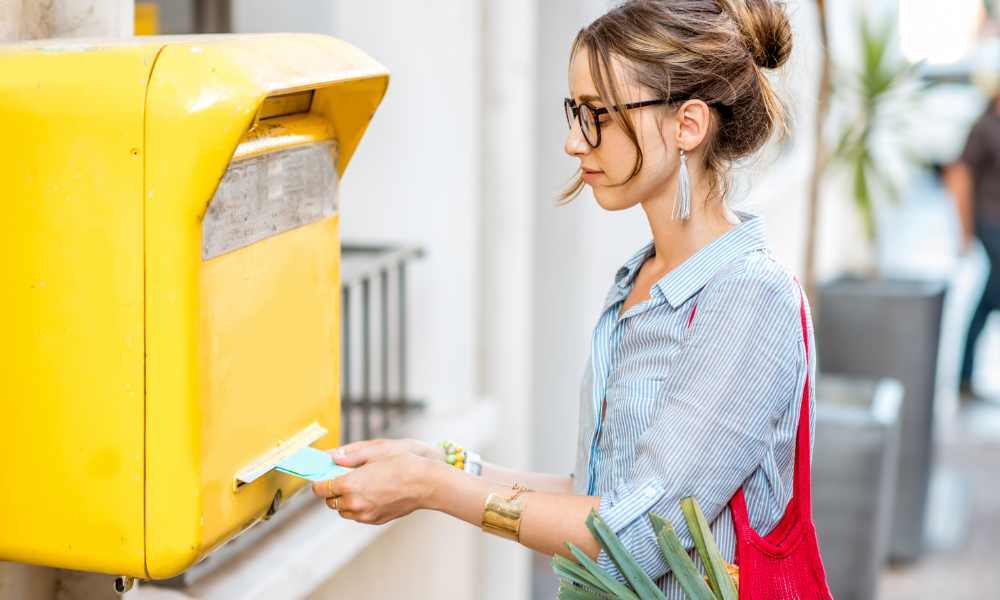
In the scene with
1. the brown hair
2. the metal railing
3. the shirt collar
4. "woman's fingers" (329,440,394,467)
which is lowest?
the metal railing

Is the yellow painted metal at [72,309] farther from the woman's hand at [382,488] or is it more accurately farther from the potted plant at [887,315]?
the potted plant at [887,315]

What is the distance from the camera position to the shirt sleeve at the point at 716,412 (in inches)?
53.8

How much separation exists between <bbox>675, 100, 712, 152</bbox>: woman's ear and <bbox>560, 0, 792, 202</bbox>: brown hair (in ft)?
0.04

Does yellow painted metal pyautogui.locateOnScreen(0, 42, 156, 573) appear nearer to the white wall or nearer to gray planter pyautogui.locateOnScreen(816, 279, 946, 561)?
the white wall

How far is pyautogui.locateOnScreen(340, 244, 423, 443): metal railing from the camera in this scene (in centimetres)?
281

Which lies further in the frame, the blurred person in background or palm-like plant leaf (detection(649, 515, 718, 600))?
the blurred person in background

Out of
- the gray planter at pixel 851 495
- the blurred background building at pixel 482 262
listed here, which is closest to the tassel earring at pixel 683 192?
the blurred background building at pixel 482 262

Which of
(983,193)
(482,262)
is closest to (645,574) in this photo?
(482,262)

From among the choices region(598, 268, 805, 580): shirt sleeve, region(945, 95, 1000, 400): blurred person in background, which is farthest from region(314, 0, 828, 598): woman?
region(945, 95, 1000, 400): blurred person in background

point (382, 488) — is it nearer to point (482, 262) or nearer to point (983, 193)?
point (482, 262)

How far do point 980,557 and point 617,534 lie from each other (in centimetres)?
401

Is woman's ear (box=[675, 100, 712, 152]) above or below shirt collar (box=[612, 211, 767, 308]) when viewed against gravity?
above

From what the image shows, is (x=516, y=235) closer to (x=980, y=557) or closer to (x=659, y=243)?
(x=659, y=243)

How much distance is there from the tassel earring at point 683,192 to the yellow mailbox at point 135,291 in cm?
44
